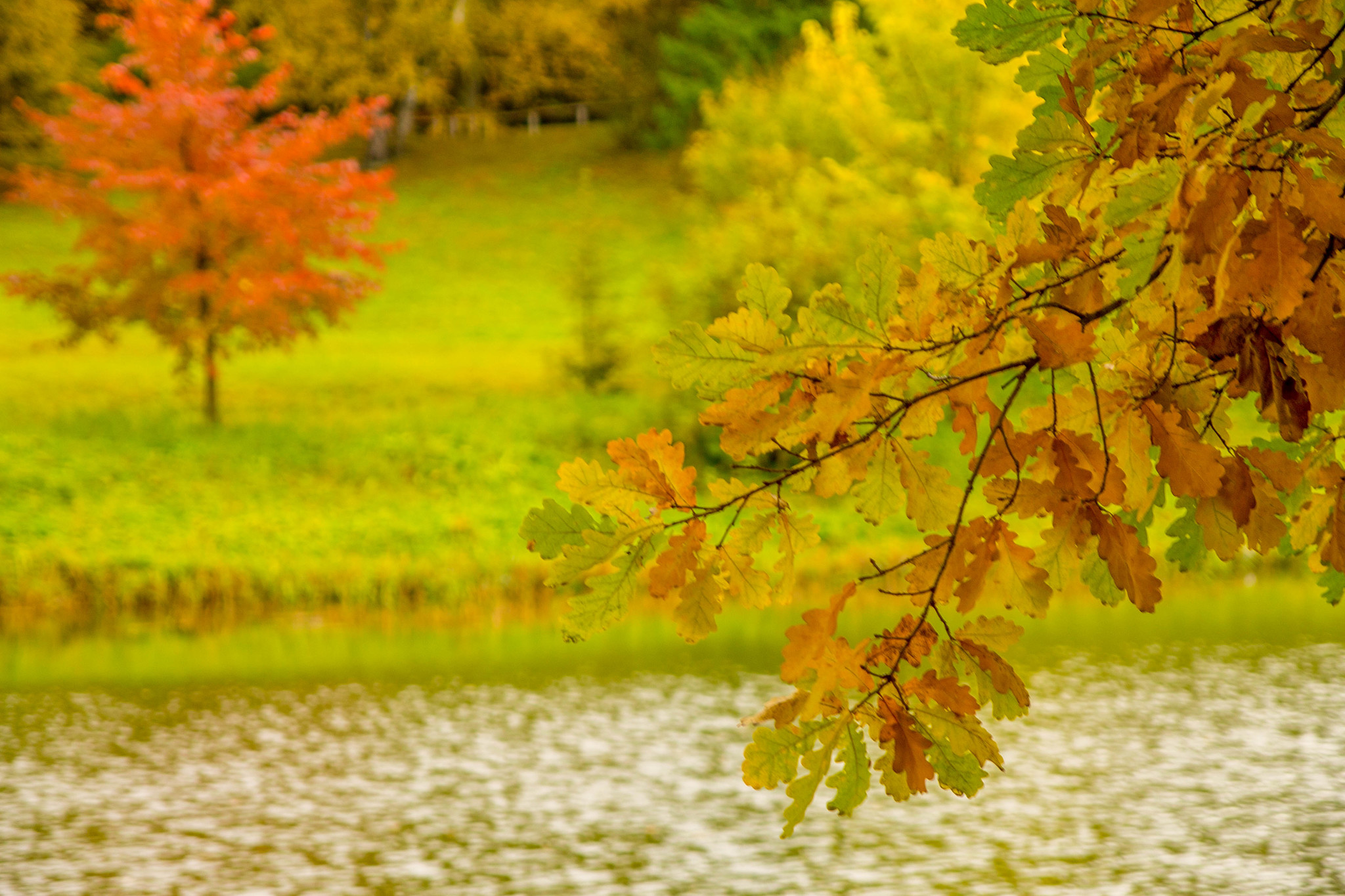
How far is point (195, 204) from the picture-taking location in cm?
2167

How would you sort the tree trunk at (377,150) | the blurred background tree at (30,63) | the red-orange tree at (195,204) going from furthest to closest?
the tree trunk at (377,150) < the blurred background tree at (30,63) < the red-orange tree at (195,204)

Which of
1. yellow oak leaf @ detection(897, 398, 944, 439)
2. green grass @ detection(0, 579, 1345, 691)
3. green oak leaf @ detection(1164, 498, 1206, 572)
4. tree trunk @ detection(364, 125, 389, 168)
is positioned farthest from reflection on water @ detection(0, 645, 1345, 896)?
tree trunk @ detection(364, 125, 389, 168)

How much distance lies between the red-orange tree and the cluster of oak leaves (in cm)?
1921

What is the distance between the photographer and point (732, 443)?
6.72 feet

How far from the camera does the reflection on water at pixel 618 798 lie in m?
9.52

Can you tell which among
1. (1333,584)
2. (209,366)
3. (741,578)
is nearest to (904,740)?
(741,578)

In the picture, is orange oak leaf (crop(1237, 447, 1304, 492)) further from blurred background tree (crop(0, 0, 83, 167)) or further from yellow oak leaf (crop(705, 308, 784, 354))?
blurred background tree (crop(0, 0, 83, 167))

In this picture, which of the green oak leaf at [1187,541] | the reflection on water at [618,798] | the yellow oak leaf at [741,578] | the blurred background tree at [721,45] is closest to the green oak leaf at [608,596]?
the yellow oak leaf at [741,578]

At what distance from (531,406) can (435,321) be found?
11.3 metres

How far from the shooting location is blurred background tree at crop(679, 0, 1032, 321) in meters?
21.4

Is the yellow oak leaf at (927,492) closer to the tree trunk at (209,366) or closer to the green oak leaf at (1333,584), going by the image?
the green oak leaf at (1333,584)

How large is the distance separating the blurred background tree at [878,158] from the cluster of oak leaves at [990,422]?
60.5ft

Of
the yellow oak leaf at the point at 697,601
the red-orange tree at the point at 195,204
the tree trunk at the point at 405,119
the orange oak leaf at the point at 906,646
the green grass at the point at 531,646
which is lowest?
the green grass at the point at 531,646

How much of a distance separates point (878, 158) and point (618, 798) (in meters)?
13.4
